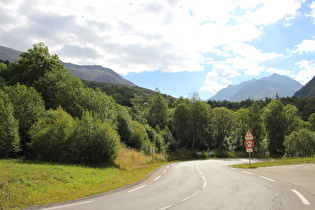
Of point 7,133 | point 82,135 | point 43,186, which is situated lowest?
point 43,186

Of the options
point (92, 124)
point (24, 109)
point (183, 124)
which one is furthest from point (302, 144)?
point (24, 109)

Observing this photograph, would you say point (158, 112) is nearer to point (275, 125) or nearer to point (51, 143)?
point (275, 125)

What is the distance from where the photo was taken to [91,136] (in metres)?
17.1

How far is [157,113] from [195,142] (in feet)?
51.8

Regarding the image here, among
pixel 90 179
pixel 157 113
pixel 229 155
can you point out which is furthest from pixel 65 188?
pixel 157 113

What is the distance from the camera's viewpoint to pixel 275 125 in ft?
174

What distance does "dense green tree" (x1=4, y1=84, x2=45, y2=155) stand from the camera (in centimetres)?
1812

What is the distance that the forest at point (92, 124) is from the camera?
1633 centimetres

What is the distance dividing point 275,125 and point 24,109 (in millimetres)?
57567

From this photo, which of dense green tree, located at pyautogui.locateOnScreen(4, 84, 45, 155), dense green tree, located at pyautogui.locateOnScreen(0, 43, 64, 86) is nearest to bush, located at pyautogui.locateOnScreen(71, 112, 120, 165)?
dense green tree, located at pyautogui.locateOnScreen(4, 84, 45, 155)

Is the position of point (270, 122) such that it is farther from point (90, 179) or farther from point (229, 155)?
point (90, 179)

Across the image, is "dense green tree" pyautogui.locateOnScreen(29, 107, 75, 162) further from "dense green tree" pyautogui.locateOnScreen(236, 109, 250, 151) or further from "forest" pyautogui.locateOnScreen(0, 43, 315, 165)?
"dense green tree" pyautogui.locateOnScreen(236, 109, 250, 151)

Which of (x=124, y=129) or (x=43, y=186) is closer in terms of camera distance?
(x=43, y=186)

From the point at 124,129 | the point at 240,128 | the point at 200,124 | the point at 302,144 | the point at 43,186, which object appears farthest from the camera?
the point at 240,128
